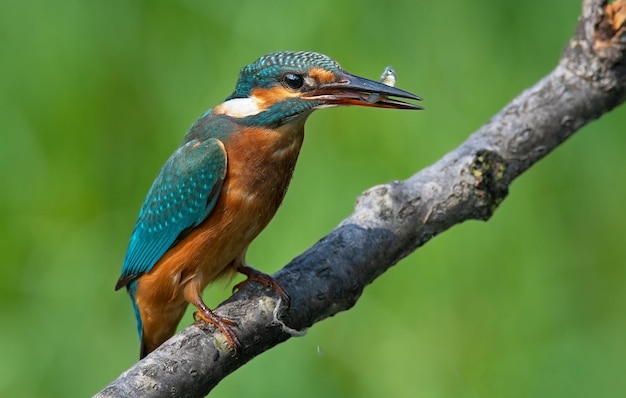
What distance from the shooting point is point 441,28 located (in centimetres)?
347

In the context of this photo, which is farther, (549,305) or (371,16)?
(371,16)

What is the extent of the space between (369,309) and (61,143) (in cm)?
124

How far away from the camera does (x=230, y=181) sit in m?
2.43

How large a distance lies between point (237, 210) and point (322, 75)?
1.33 feet

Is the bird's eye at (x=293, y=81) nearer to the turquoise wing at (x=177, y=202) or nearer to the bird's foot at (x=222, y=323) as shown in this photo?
the turquoise wing at (x=177, y=202)

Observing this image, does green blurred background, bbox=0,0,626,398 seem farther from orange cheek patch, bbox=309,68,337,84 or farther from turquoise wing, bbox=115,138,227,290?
orange cheek patch, bbox=309,68,337,84

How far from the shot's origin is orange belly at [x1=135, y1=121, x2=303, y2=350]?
241 centimetres

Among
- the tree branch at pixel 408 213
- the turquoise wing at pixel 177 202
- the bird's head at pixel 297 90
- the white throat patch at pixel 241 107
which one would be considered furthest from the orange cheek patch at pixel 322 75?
the tree branch at pixel 408 213

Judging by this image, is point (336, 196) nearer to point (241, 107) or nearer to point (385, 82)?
point (241, 107)

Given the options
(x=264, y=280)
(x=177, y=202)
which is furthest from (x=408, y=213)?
(x=177, y=202)

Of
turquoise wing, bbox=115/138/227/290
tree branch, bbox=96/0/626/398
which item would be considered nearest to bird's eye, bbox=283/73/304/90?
turquoise wing, bbox=115/138/227/290

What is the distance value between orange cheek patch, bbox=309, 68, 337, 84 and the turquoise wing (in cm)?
33

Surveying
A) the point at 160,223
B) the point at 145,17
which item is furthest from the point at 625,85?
the point at 145,17

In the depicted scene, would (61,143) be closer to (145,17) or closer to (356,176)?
(145,17)
